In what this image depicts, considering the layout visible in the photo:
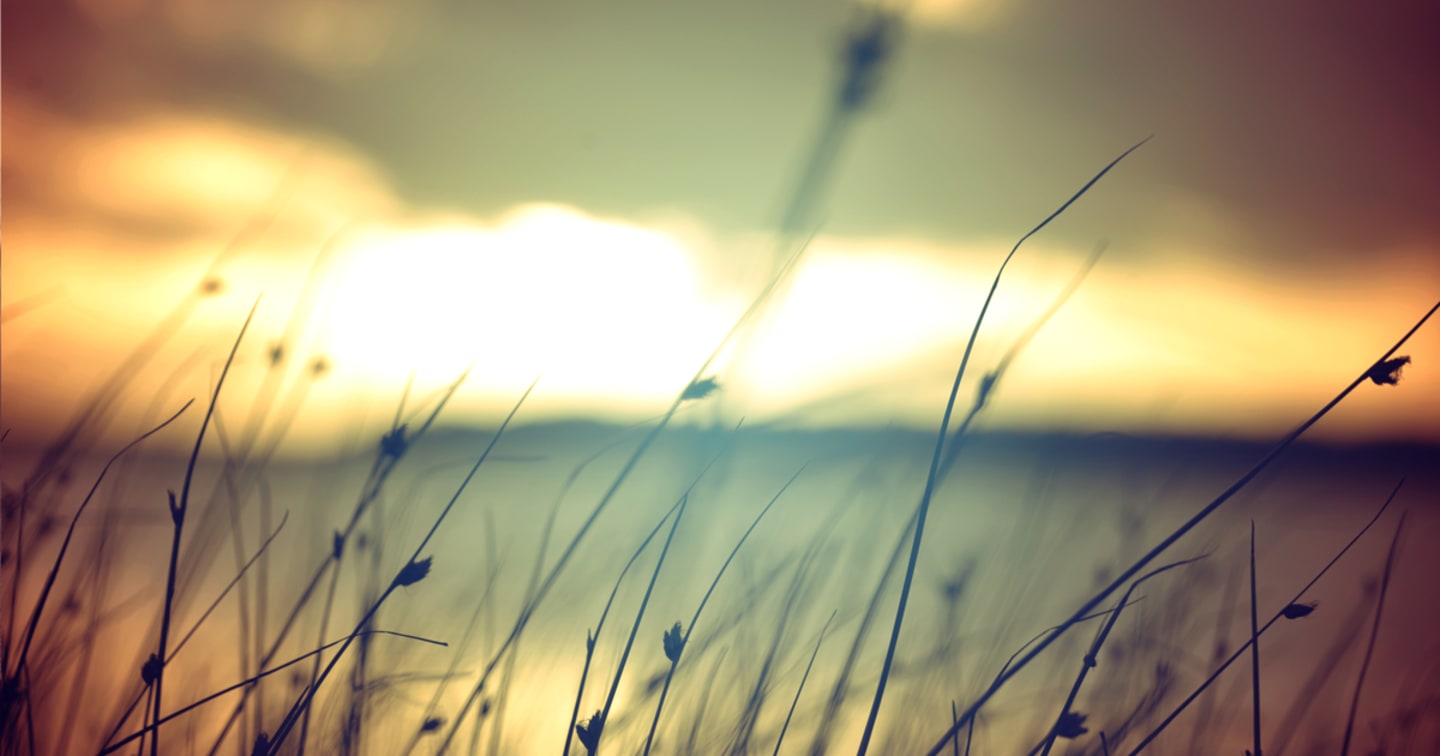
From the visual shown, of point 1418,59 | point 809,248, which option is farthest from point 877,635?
point 1418,59

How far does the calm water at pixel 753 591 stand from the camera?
1081 millimetres

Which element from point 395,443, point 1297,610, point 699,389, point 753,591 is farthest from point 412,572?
point 1297,610

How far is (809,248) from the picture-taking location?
102cm

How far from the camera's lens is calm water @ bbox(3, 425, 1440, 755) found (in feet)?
3.55

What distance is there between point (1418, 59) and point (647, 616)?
202 cm

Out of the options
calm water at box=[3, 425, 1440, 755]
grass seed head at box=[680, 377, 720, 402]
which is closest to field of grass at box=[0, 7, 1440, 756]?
calm water at box=[3, 425, 1440, 755]

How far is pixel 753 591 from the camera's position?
1.24 m

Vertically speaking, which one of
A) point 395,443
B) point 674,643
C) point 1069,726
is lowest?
point 1069,726

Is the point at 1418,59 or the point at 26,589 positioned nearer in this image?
the point at 26,589

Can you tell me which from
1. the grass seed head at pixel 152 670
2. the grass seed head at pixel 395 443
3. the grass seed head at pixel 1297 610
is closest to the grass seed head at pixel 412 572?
the grass seed head at pixel 395 443

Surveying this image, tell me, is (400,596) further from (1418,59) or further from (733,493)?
(1418,59)

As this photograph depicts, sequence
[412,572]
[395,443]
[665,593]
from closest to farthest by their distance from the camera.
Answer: [412,572] < [395,443] < [665,593]

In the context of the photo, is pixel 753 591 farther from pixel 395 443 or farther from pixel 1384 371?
pixel 1384 371

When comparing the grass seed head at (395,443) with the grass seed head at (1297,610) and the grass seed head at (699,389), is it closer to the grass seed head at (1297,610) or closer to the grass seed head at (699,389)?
the grass seed head at (699,389)
